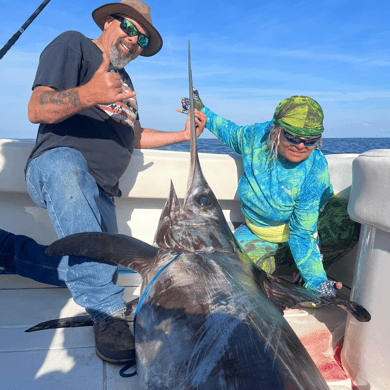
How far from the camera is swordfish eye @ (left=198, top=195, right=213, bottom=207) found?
2.17 meters

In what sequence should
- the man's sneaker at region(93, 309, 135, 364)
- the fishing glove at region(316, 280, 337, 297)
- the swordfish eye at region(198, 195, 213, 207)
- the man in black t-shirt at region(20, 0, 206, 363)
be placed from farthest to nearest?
the fishing glove at region(316, 280, 337, 297) → the swordfish eye at region(198, 195, 213, 207) → the man in black t-shirt at region(20, 0, 206, 363) → the man's sneaker at region(93, 309, 135, 364)

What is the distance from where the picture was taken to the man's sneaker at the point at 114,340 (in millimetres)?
1783

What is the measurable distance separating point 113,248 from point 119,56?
1432 millimetres

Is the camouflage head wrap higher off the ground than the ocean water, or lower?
higher

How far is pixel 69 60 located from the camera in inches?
87.4

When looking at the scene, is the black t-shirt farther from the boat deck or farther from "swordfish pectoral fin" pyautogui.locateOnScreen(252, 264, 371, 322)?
"swordfish pectoral fin" pyautogui.locateOnScreen(252, 264, 371, 322)

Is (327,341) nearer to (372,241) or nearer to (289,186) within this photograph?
(372,241)

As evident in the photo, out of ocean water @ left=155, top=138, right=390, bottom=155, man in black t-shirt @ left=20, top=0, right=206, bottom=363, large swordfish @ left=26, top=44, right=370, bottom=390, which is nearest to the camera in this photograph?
large swordfish @ left=26, top=44, right=370, bottom=390

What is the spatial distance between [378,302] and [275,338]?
62 centimetres

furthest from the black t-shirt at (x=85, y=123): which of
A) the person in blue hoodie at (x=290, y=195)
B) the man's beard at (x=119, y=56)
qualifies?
the person in blue hoodie at (x=290, y=195)

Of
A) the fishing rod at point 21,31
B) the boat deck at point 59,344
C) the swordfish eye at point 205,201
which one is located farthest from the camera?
the fishing rod at point 21,31

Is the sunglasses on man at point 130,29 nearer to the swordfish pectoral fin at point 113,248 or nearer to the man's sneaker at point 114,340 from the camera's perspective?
the swordfish pectoral fin at point 113,248

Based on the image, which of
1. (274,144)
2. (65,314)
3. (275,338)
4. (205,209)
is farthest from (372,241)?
(65,314)

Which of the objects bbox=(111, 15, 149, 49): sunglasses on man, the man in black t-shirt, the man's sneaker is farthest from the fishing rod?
the man's sneaker
